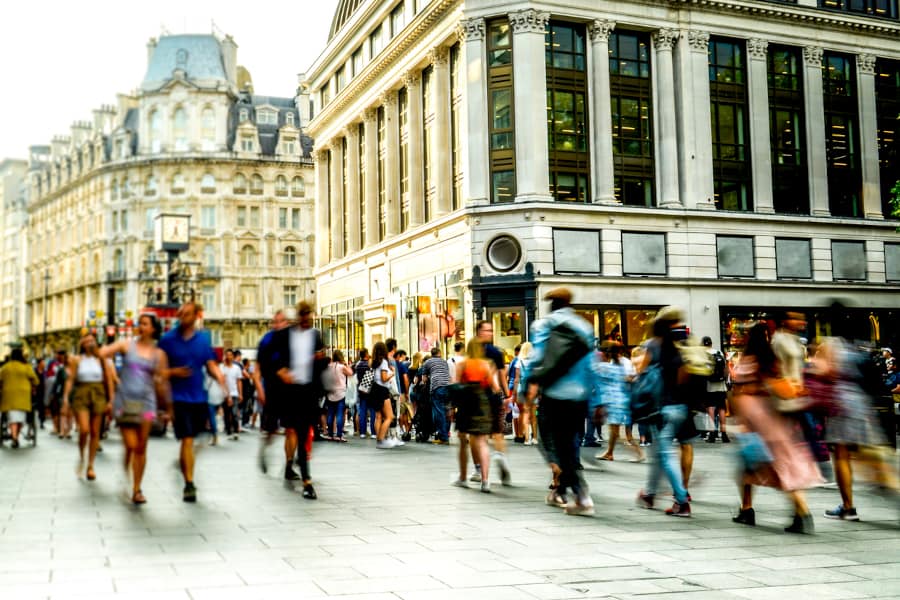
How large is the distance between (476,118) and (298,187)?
46.3m

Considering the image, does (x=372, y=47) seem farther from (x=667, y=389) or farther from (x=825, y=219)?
(x=667, y=389)

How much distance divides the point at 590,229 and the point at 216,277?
47.0m

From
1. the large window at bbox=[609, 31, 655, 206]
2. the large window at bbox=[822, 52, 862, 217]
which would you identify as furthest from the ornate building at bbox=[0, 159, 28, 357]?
the large window at bbox=[822, 52, 862, 217]

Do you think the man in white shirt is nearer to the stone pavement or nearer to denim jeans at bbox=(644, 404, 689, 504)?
the stone pavement

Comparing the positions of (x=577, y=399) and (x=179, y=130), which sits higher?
(x=179, y=130)

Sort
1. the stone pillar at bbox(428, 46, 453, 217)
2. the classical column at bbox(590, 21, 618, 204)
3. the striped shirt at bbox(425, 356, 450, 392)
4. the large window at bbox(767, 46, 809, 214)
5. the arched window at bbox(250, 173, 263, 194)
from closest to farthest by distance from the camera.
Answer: the striped shirt at bbox(425, 356, 450, 392) → the classical column at bbox(590, 21, 618, 204) → the stone pillar at bbox(428, 46, 453, 217) → the large window at bbox(767, 46, 809, 214) → the arched window at bbox(250, 173, 263, 194)

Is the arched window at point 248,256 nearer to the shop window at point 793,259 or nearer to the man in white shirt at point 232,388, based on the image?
the shop window at point 793,259

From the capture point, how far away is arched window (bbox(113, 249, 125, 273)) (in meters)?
79.0

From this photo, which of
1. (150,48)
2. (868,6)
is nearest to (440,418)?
(868,6)

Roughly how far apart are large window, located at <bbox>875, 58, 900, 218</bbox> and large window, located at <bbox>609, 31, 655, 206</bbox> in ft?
37.3

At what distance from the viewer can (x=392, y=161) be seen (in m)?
44.5

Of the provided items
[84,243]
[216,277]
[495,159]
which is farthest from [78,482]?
[84,243]

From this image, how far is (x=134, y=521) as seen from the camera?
339 inches

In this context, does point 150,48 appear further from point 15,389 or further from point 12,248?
point 15,389
